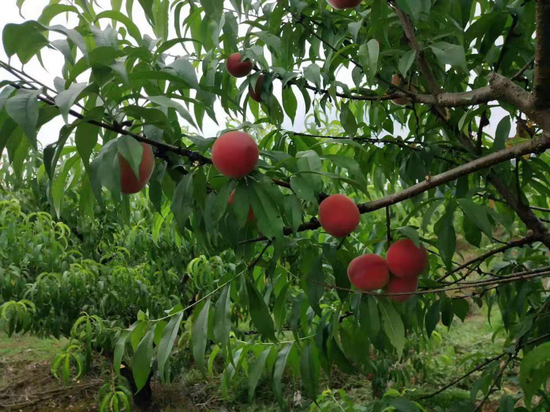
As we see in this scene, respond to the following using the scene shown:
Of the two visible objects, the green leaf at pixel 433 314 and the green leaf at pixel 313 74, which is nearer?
the green leaf at pixel 313 74

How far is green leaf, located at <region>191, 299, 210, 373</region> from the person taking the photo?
62 cm

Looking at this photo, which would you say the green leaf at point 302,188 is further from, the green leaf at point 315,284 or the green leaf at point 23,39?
the green leaf at point 23,39

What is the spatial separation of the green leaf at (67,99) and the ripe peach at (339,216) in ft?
1.16

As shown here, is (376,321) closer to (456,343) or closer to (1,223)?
(1,223)

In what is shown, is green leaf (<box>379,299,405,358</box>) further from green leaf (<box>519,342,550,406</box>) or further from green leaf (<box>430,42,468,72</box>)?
green leaf (<box>430,42,468,72</box>)

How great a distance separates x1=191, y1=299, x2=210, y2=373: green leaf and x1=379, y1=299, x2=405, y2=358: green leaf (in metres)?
0.24

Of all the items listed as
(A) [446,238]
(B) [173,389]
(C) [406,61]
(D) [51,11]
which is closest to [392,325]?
(A) [446,238]

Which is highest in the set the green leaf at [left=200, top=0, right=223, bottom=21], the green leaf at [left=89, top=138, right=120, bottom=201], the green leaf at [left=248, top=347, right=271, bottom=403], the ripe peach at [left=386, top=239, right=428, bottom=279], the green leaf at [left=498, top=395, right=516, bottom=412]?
the green leaf at [left=200, top=0, right=223, bottom=21]

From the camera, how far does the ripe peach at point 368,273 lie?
700 millimetres

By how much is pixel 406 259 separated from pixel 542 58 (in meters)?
0.29

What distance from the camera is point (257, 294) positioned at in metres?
0.69

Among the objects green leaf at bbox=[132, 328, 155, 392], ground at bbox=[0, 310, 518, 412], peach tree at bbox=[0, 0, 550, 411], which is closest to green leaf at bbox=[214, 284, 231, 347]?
peach tree at bbox=[0, 0, 550, 411]

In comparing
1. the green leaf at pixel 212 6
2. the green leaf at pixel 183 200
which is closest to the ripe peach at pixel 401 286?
the green leaf at pixel 183 200

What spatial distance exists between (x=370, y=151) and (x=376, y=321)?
1.37 ft
